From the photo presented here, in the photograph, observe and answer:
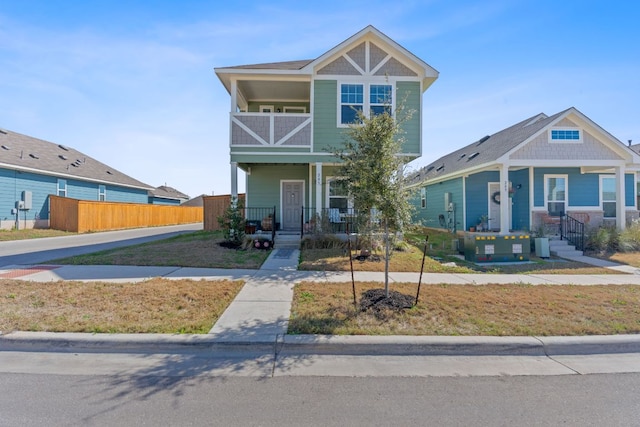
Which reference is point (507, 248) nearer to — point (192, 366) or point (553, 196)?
point (553, 196)

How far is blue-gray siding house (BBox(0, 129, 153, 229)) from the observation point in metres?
19.1

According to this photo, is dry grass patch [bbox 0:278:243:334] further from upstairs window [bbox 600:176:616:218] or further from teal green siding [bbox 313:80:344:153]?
upstairs window [bbox 600:176:616:218]

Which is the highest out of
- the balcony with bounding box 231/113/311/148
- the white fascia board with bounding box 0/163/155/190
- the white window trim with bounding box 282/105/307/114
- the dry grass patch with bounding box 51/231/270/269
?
the white window trim with bounding box 282/105/307/114

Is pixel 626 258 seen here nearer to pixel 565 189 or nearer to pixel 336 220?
pixel 565 189

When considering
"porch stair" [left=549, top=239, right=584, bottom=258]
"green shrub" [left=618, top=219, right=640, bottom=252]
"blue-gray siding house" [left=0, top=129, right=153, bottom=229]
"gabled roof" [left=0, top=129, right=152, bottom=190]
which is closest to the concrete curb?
"porch stair" [left=549, top=239, right=584, bottom=258]

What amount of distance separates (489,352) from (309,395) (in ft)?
8.68

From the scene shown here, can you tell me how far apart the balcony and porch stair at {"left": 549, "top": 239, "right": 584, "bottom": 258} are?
10.4 meters

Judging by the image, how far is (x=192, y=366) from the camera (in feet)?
12.7

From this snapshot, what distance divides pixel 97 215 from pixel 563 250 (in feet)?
86.3

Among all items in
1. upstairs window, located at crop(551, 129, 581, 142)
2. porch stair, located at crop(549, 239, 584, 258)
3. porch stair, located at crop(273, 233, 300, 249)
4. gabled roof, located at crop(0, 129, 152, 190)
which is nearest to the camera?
porch stair, located at crop(549, 239, 584, 258)

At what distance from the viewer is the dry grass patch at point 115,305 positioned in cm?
472

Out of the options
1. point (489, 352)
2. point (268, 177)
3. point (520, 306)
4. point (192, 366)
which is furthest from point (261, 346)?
point (268, 177)

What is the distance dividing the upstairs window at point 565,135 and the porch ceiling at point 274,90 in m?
10.4

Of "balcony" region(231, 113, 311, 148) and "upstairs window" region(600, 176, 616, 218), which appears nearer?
"balcony" region(231, 113, 311, 148)
